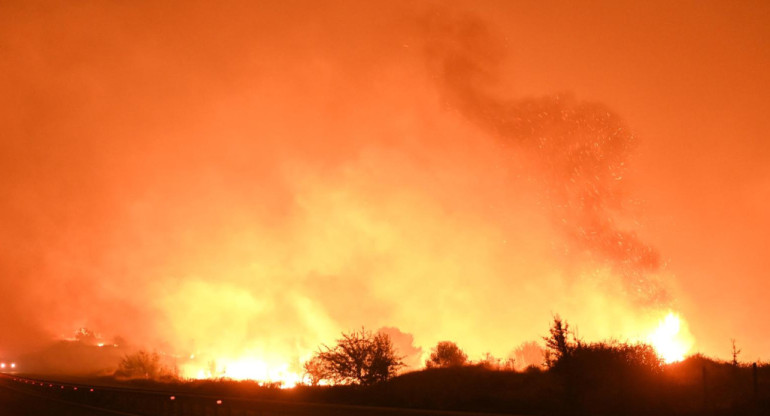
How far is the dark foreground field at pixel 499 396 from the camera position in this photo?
1839 centimetres

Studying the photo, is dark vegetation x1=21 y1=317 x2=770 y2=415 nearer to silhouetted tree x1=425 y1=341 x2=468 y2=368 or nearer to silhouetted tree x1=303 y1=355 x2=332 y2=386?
silhouetted tree x1=303 y1=355 x2=332 y2=386

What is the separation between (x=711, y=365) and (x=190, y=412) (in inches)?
903

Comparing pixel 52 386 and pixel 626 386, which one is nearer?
pixel 626 386

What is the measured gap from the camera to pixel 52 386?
126 ft

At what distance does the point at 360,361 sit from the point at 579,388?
50.0ft

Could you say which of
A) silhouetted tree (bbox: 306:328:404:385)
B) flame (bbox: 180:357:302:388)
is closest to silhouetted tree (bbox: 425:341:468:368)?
silhouetted tree (bbox: 306:328:404:385)

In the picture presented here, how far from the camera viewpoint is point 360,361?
110ft

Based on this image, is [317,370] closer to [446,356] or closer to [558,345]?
[446,356]

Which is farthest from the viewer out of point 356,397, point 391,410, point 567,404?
point 356,397

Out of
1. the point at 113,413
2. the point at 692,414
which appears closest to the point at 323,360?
the point at 113,413

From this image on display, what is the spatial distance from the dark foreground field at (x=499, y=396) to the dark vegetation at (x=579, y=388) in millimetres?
37

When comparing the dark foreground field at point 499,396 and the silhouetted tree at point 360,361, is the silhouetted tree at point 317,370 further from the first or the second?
the dark foreground field at point 499,396

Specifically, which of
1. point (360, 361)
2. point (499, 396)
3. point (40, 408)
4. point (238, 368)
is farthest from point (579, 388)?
point (238, 368)

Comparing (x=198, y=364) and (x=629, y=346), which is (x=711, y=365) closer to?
(x=629, y=346)
